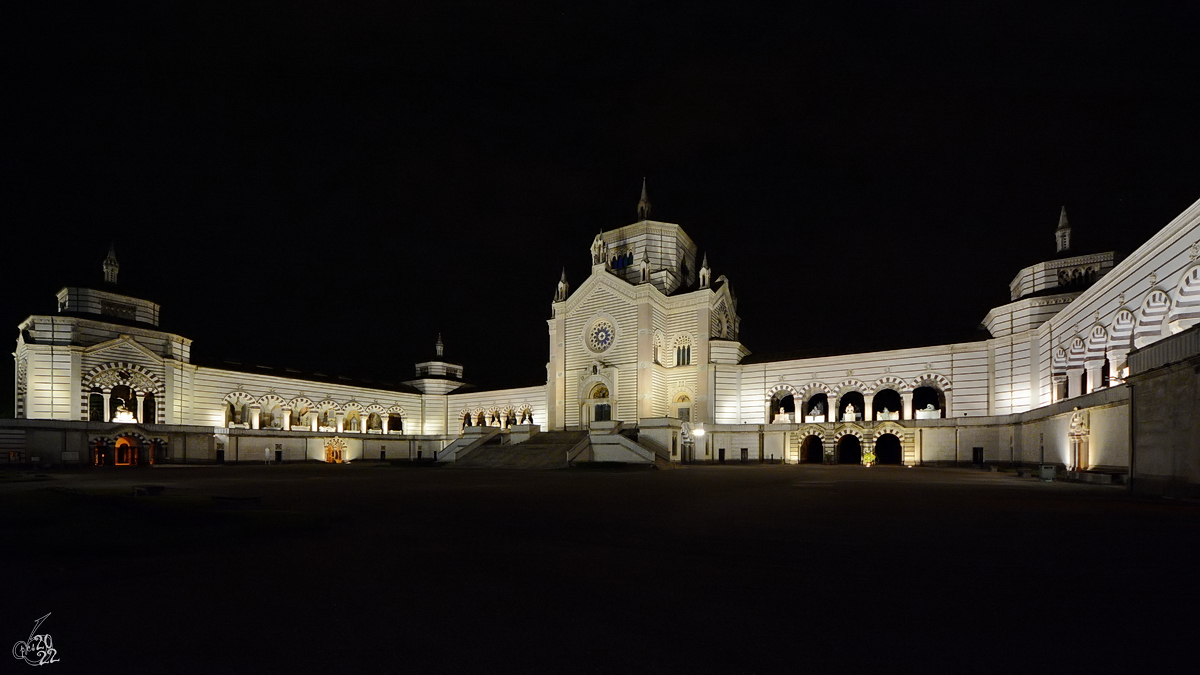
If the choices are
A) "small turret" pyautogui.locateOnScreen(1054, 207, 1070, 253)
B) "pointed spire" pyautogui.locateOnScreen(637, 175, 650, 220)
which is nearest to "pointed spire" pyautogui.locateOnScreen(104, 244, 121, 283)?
"pointed spire" pyautogui.locateOnScreen(637, 175, 650, 220)

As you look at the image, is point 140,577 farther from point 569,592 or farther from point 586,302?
point 586,302

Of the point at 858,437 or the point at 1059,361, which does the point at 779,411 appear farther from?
the point at 1059,361

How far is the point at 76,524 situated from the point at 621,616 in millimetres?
9917

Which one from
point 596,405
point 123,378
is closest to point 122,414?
point 123,378

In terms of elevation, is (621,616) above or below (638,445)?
above

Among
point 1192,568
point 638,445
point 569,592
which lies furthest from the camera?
point 638,445

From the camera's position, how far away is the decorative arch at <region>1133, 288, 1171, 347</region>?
2417 cm

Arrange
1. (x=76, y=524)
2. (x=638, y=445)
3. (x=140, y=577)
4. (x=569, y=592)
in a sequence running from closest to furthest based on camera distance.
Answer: (x=569, y=592), (x=140, y=577), (x=76, y=524), (x=638, y=445)

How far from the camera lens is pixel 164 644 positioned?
4.71m

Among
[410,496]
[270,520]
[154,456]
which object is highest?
[270,520]

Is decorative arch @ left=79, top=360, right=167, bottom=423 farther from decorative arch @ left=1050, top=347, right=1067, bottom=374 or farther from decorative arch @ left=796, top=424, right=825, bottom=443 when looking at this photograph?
decorative arch @ left=1050, top=347, right=1067, bottom=374

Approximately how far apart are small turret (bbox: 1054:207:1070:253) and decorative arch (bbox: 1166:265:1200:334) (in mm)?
27192

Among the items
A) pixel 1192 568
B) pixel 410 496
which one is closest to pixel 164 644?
pixel 1192 568

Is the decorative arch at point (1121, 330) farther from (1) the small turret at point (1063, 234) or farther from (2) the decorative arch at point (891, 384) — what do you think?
(1) the small turret at point (1063, 234)
